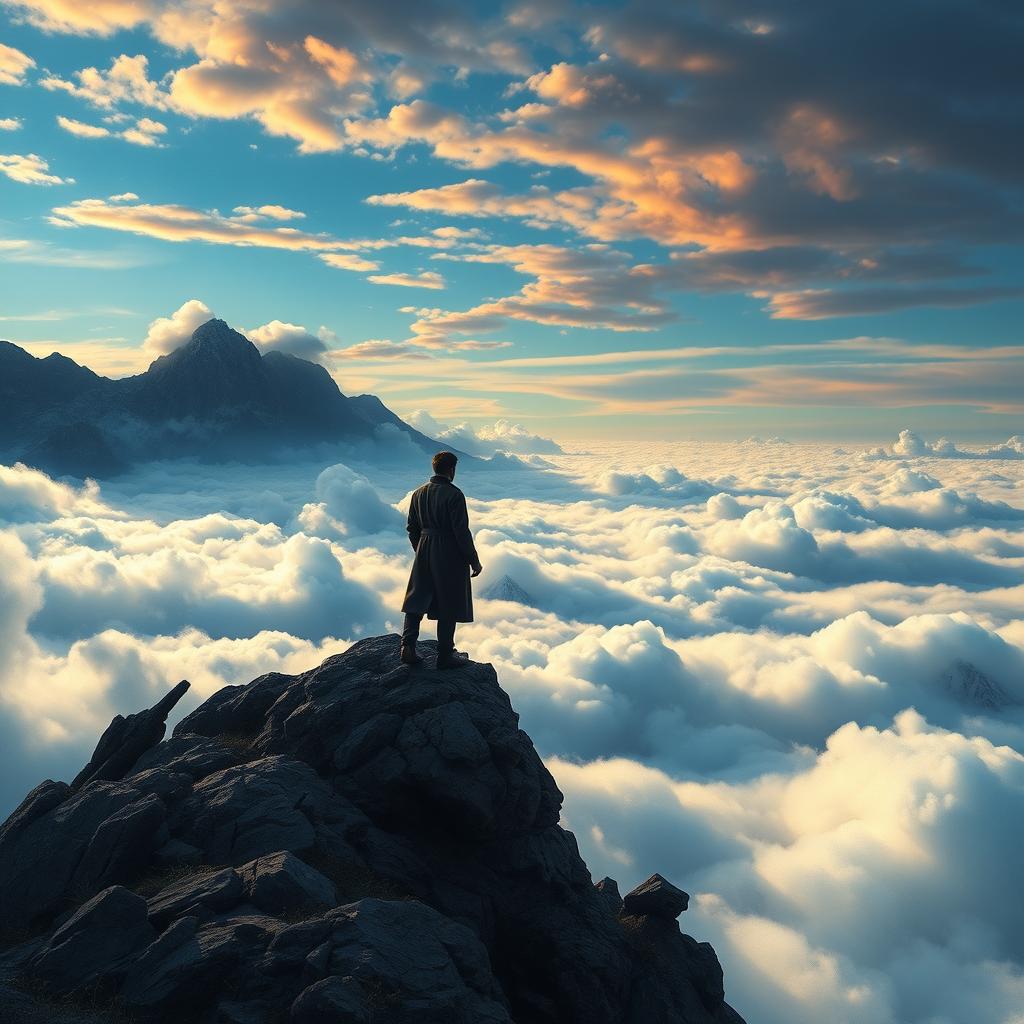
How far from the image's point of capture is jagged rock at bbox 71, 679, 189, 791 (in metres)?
17.8

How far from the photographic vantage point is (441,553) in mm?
15445

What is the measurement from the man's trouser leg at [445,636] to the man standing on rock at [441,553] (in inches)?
2.2

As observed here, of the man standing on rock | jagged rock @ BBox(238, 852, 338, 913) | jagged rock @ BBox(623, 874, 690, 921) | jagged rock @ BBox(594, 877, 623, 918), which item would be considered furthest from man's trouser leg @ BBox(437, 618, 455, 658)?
jagged rock @ BBox(623, 874, 690, 921)

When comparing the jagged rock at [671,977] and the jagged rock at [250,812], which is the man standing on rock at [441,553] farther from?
the jagged rock at [671,977]

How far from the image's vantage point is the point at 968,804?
195250mm

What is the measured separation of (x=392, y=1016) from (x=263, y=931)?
228 cm

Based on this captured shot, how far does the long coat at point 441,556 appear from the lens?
15.3 m

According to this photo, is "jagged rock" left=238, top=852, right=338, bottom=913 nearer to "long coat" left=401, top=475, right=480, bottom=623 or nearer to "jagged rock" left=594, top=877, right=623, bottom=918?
"long coat" left=401, top=475, right=480, bottom=623

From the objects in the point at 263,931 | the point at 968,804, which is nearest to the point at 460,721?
the point at 263,931

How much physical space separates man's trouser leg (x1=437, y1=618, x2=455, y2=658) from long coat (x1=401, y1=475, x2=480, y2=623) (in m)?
0.26

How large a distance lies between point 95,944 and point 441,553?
9.03 metres

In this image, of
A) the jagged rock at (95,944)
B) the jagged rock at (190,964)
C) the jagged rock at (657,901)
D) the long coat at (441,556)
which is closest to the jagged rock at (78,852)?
Answer: the jagged rock at (95,944)

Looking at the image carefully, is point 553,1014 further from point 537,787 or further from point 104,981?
point 104,981

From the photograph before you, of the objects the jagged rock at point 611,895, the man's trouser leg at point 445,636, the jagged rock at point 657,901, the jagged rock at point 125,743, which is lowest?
the jagged rock at point 611,895
